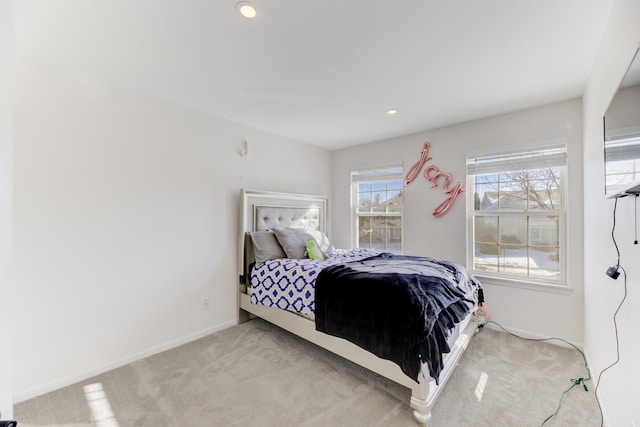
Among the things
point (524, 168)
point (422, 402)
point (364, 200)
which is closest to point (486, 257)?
point (524, 168)

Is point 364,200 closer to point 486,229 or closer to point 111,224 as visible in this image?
point 486,229

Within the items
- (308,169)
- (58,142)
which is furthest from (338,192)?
(58,142)

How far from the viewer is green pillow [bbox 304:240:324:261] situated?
284cm

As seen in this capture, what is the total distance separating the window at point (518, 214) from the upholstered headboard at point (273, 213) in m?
1.96

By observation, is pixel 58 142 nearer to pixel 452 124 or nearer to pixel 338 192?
pixel 338 192

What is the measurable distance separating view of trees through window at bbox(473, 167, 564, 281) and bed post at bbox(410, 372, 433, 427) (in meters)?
1.87

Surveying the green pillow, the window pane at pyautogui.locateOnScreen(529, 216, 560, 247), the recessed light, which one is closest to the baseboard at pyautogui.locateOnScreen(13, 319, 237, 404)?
the green pillow

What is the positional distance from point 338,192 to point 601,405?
3.34m

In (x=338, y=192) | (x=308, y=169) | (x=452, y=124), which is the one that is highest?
(x=452, y=124)

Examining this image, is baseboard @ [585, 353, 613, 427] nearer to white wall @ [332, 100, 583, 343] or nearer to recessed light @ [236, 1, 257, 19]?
white wall @ [332, 100, 583, 343]

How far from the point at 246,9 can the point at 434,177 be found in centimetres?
263

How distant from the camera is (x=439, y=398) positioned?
177 centimetres

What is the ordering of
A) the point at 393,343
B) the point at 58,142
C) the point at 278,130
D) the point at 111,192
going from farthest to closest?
the point at 278,130 < the point at 111,192 < the point at 58,142 < the point at 393,343

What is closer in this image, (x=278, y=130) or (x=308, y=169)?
(x=278, y=130)
